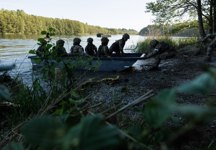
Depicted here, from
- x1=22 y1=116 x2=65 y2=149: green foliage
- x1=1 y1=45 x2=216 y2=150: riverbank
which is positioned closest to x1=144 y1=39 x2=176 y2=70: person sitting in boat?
x1=1 y1=45 x2=216 y2=150: riverbank

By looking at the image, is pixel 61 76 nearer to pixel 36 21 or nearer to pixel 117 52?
pixel 117 52

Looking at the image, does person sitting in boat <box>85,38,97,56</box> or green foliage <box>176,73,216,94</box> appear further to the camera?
person sitting in boat <box>85,38,97,56</box>

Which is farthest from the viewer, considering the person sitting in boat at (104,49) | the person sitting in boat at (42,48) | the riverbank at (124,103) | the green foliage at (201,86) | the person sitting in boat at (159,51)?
the person sitting in boat at (159,51)

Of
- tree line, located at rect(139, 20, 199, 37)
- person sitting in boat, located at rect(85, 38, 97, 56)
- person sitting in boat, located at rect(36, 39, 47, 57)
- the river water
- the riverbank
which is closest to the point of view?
the riverbank

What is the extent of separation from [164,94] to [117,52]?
693 inches

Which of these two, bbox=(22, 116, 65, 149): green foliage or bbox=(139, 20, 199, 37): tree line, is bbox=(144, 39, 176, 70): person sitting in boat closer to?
bbox=(139, 20, 199, 37): tree line

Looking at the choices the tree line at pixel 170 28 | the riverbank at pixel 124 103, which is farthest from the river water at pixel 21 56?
the tree line at pixel 170 28

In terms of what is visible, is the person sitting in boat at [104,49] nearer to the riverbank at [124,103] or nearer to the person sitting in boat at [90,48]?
the person sitting in boat at [90,48]

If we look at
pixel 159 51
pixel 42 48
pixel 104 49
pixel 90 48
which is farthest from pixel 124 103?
pixel 159 51

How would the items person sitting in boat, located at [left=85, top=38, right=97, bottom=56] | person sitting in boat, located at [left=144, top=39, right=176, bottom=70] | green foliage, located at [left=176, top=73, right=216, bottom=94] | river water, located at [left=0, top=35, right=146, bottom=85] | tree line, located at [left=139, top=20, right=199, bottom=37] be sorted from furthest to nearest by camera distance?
tree line, located at [left=139, top=20, right=199, bottom=37] → person sitting in boat, located at [left=144, top=39, right=176, bottom=70] → person sitting in boat, located at [left=85, top=38, right=97, bottom=56] → river water, located at [left=0, top=35, right=146, bottom=85] → green foliage, located at [left=176, top=73, right=216, bottom=94]

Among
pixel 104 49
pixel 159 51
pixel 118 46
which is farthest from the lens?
pixel 159 51

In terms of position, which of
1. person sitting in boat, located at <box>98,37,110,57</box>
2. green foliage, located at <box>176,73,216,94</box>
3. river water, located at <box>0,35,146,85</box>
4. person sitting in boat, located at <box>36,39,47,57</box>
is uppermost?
green foliage, located at <box>176,73,216,94</box>

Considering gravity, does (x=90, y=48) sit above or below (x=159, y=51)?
above

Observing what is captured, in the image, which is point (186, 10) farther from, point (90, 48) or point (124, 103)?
point (124, 103)
